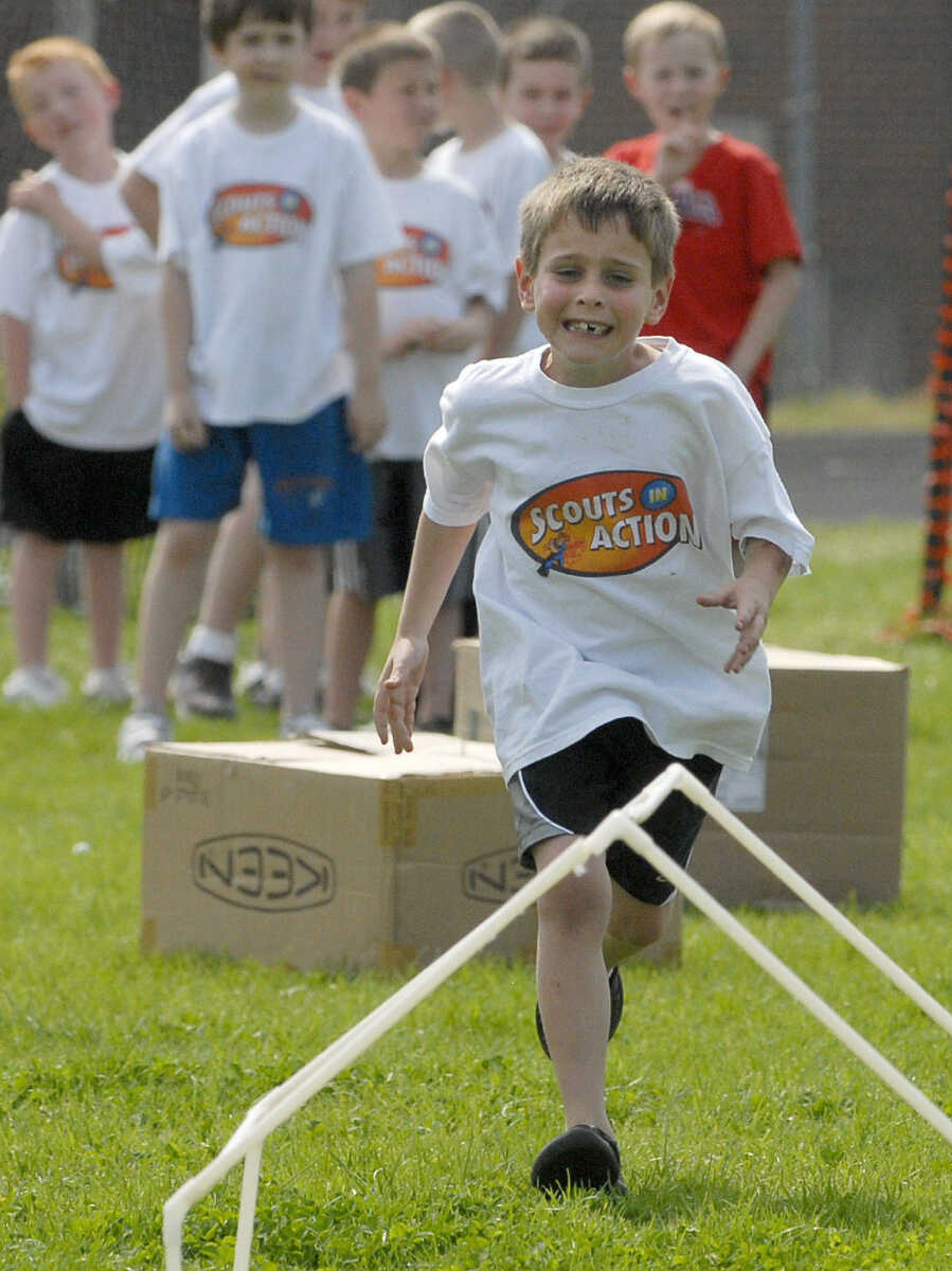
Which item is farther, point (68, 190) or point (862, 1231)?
point (68, 190)

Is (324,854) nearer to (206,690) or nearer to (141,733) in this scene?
(141,733)

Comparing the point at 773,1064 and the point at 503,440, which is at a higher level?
the point at 503,440

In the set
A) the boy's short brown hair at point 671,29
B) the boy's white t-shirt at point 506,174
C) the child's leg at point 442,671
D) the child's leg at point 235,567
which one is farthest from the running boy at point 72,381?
the boy's short brown hair at point 671,29

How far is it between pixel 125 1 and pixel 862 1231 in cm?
819

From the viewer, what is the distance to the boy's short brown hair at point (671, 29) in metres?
6.16

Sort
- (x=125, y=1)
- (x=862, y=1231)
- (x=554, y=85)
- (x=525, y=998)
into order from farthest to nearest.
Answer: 1. (x=125, y=1)
2. (x=554, y=85)
3. (x=525, y=998)
4. (x=862, y=1231)

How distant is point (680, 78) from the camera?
243 inches

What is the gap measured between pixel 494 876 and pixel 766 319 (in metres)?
2.43

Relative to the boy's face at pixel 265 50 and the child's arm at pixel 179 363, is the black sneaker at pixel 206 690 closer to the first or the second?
the child's arm at pixel 179 363

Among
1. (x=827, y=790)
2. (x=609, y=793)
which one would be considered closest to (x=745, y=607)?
(x=609, y=793)

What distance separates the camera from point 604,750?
10.1 ft

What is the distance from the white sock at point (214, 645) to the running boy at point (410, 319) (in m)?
0.61

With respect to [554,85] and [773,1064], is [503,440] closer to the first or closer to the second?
[773,1064]


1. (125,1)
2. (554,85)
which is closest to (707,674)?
(554,85)
